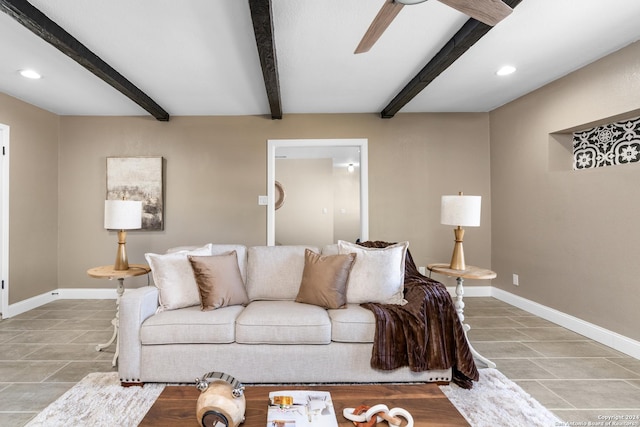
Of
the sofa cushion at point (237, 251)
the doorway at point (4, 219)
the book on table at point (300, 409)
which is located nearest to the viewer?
the book on table at point (300, 409)

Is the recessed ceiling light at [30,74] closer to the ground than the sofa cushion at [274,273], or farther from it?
farther from it

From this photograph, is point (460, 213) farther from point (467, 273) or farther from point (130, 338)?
point (130, 338)

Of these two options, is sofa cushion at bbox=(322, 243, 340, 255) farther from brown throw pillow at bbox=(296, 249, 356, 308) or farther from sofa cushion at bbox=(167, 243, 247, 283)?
sofa cushion at bbox=(167, 243, 247, 283)

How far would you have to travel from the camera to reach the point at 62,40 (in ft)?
7.18

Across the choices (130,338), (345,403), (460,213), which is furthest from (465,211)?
(130,338)

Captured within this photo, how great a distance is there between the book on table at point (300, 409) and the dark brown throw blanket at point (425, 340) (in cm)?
78

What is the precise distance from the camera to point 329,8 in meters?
2.00

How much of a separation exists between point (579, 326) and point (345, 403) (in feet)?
9.49

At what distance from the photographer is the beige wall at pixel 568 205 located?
2.49 meters

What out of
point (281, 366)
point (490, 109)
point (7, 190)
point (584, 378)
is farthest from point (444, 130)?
point (7, 190)

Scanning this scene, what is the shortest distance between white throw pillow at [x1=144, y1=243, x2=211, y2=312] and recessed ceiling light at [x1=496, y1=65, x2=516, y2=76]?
328cm

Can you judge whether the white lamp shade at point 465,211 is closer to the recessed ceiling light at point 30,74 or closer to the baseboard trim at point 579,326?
the baseboard trim at point 579,326

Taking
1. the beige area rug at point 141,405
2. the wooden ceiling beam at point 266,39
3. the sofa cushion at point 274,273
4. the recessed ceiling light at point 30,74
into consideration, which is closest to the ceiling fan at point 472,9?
the wooden ceiling beam at point 266,39

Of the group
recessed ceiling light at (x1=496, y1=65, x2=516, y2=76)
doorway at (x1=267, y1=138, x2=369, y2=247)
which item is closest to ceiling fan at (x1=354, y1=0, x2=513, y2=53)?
recessed ceiling light at (x1=496, y1=65, x2=516, y2=76)
